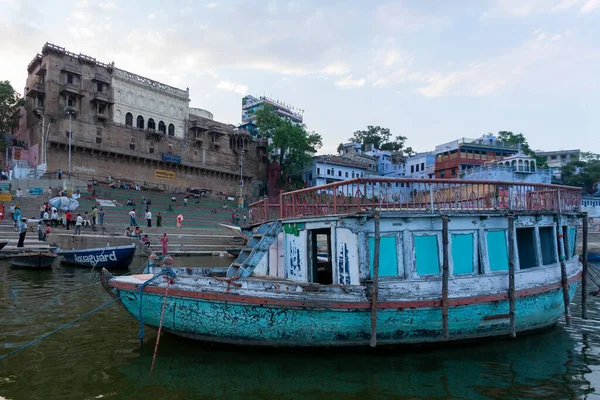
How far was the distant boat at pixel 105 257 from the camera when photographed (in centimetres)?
1728

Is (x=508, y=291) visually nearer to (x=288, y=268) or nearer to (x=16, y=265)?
(x=288, y=268)

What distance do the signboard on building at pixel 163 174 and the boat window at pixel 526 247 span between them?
155 ft

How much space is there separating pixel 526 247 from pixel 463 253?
219 centimetres

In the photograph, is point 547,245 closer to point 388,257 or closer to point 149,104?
point 388,257

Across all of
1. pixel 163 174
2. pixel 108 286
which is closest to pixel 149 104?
pixel 163 174

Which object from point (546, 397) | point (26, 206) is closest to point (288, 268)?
point (546, 397)

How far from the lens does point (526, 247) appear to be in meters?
9.06

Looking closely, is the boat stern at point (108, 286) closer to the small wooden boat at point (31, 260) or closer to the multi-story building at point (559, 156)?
the small wooden boat at point (31, 260)

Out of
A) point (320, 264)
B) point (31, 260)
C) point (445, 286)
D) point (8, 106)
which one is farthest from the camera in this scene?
point (8, 106)

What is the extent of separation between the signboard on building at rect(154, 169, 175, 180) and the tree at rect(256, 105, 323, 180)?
15104mm

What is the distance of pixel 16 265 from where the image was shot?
1647 centimetres

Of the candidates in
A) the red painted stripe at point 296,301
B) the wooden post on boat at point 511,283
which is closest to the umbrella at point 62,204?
the red painted stripe at point 296,301

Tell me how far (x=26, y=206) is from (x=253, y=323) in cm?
2824

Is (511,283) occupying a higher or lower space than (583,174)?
lower
